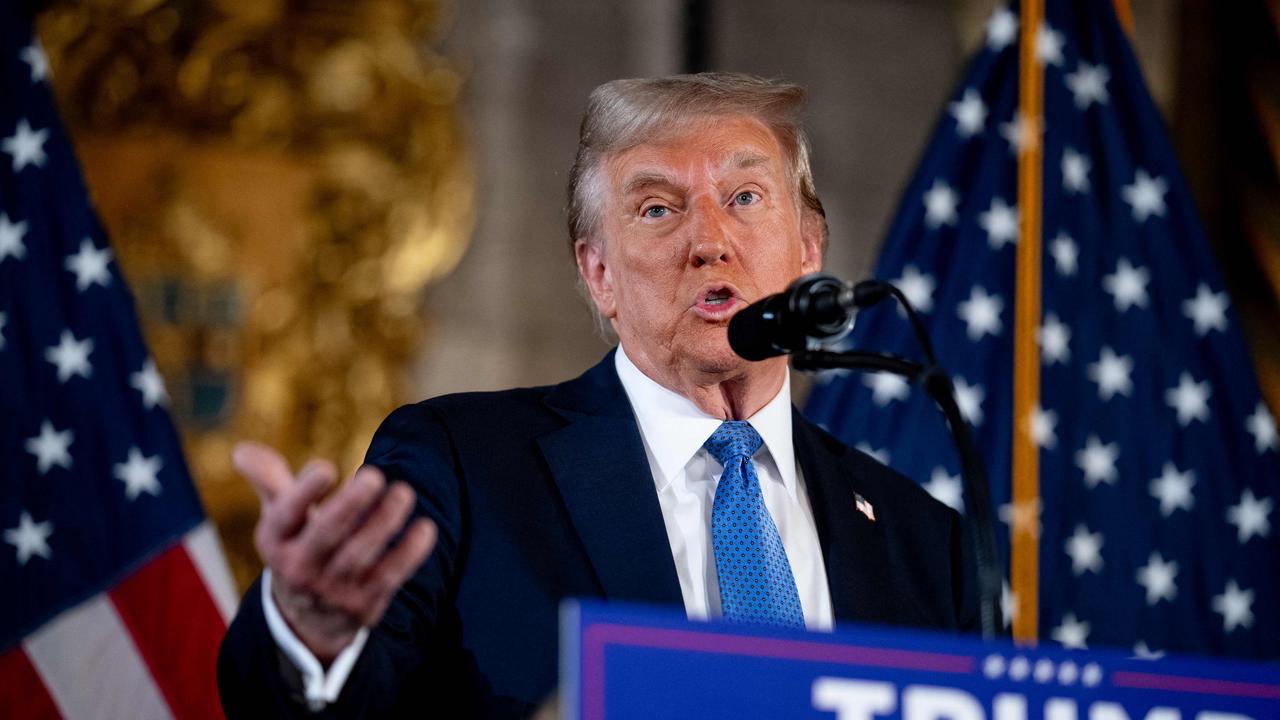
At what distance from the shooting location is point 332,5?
14.6 ft

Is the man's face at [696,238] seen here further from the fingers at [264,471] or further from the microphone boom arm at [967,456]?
the fingers at [264,471]

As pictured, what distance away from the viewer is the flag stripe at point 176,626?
2854 millimetres

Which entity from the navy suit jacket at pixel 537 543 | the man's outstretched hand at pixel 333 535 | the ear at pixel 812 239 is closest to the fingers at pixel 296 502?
the man's outstretched hand at pixel 333 535

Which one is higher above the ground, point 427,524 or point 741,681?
point 427,524

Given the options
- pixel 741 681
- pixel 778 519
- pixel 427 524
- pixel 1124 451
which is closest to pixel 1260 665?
pixel 741 681

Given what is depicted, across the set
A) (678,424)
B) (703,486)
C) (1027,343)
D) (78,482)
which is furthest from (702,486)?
(1027,343)

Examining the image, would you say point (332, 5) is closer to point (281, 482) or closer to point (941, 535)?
point (941, 535)

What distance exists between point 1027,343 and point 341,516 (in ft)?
9.06

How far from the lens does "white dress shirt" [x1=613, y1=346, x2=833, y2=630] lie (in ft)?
6.34

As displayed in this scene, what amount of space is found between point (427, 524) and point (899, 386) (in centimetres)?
258

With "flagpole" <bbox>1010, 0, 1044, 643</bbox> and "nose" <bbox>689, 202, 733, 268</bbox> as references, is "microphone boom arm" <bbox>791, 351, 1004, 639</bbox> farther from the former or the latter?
"flagpole" <bbox>1010, 0, 1044, 643</bbox>

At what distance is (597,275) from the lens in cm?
237

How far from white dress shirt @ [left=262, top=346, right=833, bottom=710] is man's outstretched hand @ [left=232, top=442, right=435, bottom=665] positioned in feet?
2.17

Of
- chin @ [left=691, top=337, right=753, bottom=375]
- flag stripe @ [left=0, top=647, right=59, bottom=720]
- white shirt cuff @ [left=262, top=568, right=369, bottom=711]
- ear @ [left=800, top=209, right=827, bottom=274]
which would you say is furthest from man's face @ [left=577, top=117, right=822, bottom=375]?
flag stripe @ [left=0, top=647, right=59, bottom=720]
